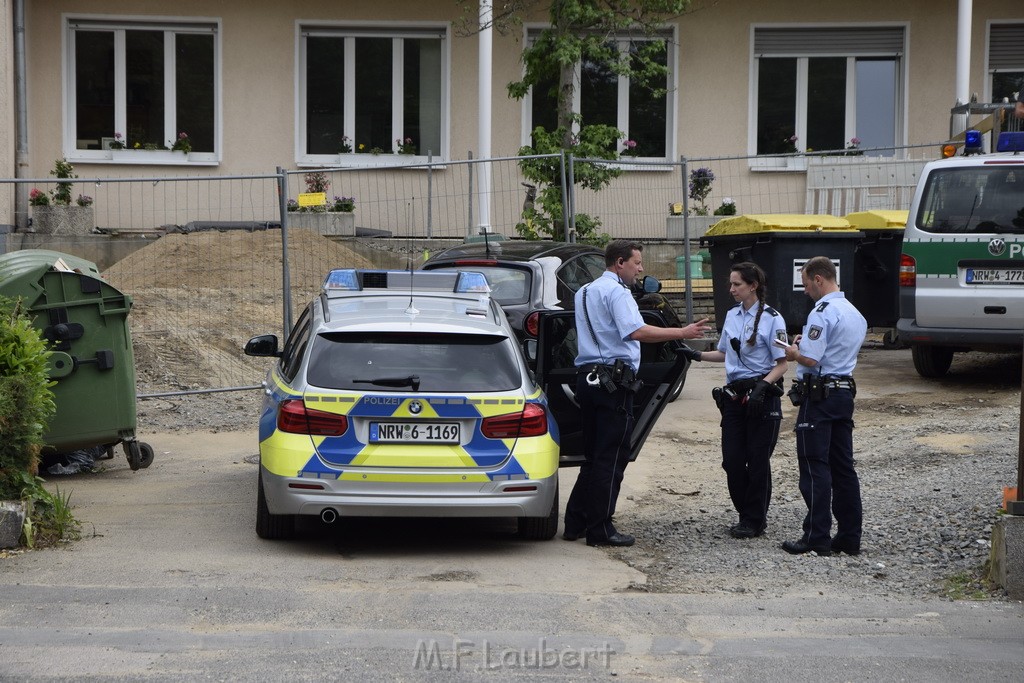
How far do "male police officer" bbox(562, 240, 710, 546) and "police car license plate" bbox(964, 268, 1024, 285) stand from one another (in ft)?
18.1

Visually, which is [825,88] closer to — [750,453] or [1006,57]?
[1006,57]

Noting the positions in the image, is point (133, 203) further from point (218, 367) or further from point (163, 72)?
point (218, 367)

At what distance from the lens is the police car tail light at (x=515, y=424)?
269 inches

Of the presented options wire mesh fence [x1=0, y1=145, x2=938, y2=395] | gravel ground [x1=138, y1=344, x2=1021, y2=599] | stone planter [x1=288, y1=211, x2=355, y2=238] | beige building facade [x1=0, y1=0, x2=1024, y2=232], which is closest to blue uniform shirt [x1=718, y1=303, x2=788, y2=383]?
gravel ground [x1=138, y1=344, x2=1021, y2=599]

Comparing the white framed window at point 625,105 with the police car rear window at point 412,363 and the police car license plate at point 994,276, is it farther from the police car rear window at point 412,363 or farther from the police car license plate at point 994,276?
the police car rear window at point 412,363

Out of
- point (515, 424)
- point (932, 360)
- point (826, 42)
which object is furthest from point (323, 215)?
point (515, 424)

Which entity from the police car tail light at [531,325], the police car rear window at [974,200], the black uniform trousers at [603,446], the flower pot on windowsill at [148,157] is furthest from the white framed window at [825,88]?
the black uniform trousers at [603,446]

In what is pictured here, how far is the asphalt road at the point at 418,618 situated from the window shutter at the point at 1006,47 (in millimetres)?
15760

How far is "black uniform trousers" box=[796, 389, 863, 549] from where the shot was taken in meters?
7.04

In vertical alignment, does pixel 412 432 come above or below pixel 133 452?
above

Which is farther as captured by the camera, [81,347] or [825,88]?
[825,88]

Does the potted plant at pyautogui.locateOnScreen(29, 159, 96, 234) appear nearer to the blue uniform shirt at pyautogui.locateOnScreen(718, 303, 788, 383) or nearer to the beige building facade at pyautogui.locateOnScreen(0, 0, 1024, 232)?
the beige building facade at pyautogui.locateOnScreen(0, 0, 1024, 232)

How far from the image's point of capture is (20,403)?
7.26 metres

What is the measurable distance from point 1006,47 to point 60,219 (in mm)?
14427
